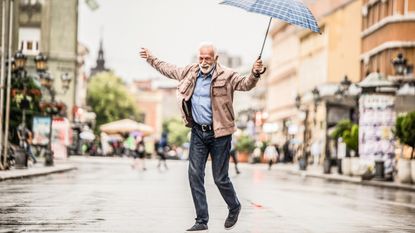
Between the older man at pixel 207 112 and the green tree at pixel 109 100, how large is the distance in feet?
391

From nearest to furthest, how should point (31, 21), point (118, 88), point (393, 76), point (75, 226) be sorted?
point (75, 226) < point (393, 76) < point (31, 21) < point (118, 88)

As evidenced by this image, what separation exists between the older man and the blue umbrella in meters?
0.54

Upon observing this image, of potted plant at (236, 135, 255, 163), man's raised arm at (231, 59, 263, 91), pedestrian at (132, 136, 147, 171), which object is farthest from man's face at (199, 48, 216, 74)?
potted plant at (236, 135, 255, 163)

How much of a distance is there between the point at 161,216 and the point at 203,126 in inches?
135

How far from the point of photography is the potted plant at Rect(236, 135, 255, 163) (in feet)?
287

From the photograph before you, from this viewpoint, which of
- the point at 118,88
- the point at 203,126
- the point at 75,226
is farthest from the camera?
the point at 118,88

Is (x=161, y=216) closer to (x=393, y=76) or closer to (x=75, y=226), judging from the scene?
(x=75, y=226)

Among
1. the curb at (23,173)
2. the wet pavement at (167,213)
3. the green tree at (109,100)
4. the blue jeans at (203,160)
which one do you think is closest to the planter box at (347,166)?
the curb at (23,173)

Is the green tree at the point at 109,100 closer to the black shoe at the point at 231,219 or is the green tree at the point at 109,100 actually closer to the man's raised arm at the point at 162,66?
the man's raised arm at the point at 162,66

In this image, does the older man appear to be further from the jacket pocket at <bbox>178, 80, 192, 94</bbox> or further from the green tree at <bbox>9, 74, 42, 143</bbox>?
the green tree at <bbox>9, 74, 42, 143</bbox>

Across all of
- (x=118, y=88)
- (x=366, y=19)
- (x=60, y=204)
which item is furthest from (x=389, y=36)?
(x=118, y=88)

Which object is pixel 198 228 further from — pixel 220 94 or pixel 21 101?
pixel 21 101

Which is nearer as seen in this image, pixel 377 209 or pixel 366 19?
pixel 377 209

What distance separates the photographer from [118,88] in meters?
133
